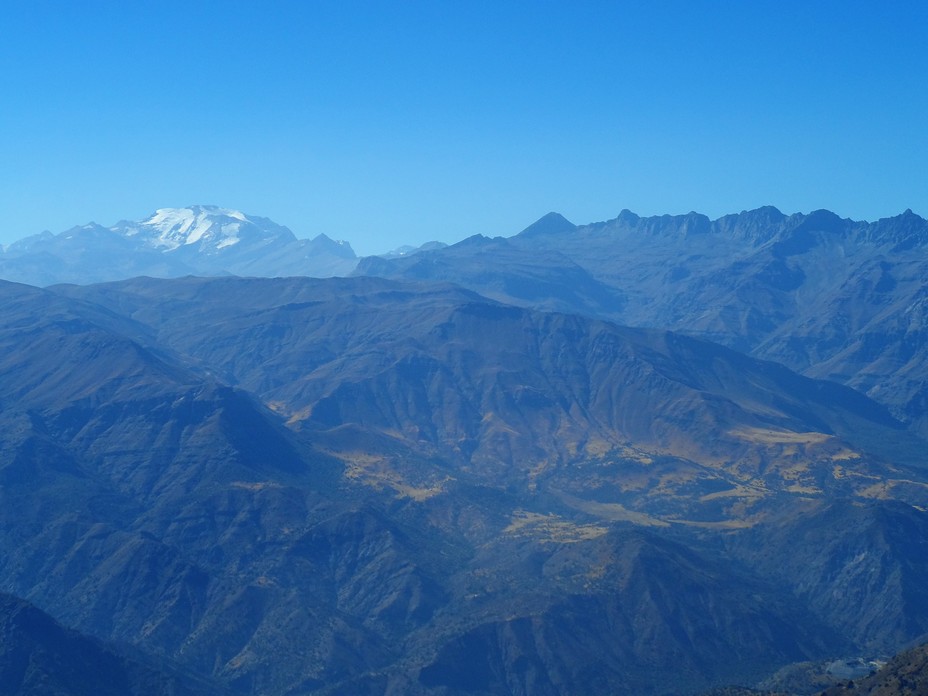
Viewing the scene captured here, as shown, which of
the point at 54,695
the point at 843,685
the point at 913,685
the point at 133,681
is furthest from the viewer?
the point at 133,681

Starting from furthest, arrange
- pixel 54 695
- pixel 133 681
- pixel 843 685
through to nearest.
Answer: pixel 133 681 → pixel 54 695 → pixel 843 685

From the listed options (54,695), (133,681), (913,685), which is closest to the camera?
(913,685)

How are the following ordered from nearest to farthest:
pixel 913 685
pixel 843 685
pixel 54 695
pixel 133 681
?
pixel 913 685 < pixel 843 685 < pixel 54 695 < pixel 133 681

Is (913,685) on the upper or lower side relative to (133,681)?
upper

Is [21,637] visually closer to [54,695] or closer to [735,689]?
[54,695]

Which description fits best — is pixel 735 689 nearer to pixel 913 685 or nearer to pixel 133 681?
pixel 913 685

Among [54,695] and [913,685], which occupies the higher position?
[913,685]

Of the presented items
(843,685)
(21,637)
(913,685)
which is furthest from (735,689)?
(21,637)

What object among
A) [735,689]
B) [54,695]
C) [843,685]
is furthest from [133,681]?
[843,685]

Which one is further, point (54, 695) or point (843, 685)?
point (54, 695)
